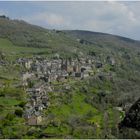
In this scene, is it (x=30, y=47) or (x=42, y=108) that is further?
(x=30, y=47)

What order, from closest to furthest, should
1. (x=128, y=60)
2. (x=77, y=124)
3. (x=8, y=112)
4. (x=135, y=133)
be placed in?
(x=135, y=133) < (x=77, y=124) < (x=8, y=112) < (x=128, y=60)

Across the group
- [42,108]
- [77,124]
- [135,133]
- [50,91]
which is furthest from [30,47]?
[135,133]

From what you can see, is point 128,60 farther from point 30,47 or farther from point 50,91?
point 50,91

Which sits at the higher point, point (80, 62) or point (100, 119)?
point (80, 62)

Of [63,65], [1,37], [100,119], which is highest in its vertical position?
[1,37]

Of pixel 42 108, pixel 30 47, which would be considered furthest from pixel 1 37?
pixel 42 108

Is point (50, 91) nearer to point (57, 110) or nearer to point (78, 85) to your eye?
point (78, 85)

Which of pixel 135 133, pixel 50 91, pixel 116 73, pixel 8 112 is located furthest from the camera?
pixel 116 73
